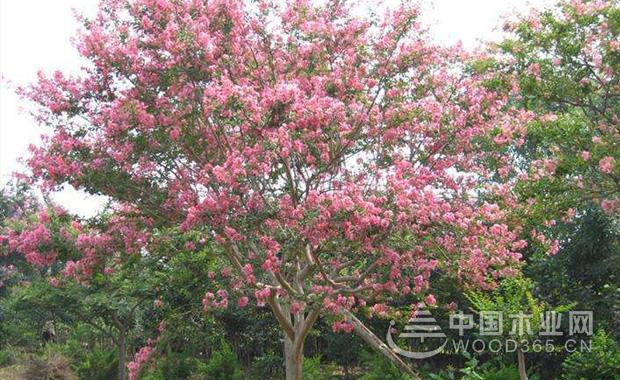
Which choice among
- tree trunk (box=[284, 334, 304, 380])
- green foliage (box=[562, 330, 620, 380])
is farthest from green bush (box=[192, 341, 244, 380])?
green foliage (box=[562, 330, 620, 380])

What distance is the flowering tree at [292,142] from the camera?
6438 mm

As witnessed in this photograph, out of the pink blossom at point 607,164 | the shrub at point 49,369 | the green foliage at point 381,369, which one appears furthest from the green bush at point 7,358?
the pink blossom at point 607,164

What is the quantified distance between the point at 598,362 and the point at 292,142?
16.0 feet

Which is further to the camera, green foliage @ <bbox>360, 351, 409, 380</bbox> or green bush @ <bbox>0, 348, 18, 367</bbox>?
green bush @ <bbox>0, 348, 18, 367</bbox>

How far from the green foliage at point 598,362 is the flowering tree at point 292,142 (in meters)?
1.83

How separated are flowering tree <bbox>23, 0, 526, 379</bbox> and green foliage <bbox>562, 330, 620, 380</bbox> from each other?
1.83m

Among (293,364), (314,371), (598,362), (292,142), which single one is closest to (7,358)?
(314,371)

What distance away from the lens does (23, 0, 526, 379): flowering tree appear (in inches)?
253

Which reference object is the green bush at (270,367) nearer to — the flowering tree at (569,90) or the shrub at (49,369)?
the shrub at (49,369)

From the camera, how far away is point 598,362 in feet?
26.6

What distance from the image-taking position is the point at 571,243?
1005 cm

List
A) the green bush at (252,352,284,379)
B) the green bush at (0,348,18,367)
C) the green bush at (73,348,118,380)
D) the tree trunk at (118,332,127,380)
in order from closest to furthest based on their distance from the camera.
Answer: the green bush at (252,352,284,379) → the tree trunk at (118,332,127,380) → the green bush at (73,348,118,380) → the green bush at (0,348,18,367)

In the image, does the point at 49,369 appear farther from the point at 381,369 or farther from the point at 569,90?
the point at 569,90

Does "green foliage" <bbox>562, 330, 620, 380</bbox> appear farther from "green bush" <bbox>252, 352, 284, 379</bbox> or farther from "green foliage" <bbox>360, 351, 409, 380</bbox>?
"green bush" <bbox>252, 352, 284, 379</bbox>
